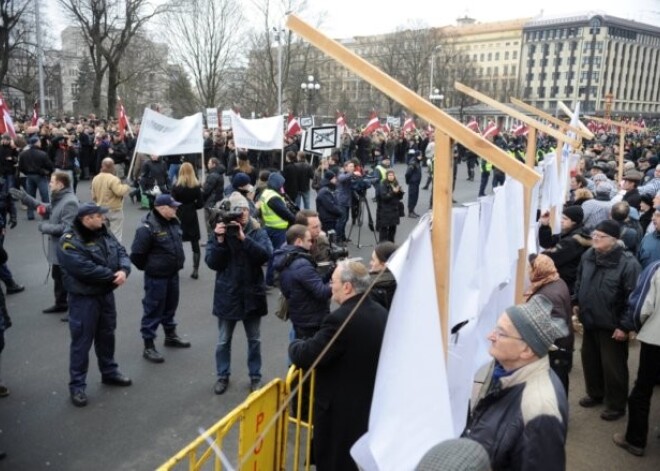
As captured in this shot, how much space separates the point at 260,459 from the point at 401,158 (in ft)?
89.2

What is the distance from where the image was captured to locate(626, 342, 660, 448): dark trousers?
13.4ft

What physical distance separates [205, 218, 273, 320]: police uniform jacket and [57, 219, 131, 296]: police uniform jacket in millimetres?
880

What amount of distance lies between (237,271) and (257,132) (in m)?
7.94

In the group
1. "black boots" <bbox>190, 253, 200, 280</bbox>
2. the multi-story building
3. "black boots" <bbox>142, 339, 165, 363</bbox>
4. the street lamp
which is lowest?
"black boots" <bbox>142, 339, 165, 363</bbox>

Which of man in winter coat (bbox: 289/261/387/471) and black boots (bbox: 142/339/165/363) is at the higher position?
man in winter coat (bbox: 289/261/387/471)

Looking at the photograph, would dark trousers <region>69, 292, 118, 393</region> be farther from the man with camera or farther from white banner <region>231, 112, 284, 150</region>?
white banner <region>231, 112, 284, 150</region>

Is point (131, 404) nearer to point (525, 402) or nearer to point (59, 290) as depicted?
point (59, 290)

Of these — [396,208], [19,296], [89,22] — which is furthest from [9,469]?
[89,22]

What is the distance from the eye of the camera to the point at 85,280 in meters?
4.70

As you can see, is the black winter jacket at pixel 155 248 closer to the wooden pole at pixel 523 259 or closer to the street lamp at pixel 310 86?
the wooden pole at pixel 523 259

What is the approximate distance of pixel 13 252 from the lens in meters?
9.61

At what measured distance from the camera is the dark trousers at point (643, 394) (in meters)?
4.07

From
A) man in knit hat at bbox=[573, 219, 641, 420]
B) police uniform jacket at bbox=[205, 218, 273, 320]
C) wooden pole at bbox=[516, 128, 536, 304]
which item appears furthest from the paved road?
wooden pole at bbox=[516, 128, 536, 304]

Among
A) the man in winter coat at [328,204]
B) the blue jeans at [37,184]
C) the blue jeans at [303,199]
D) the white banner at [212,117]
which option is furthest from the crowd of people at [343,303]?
the white banner at [212,117]
